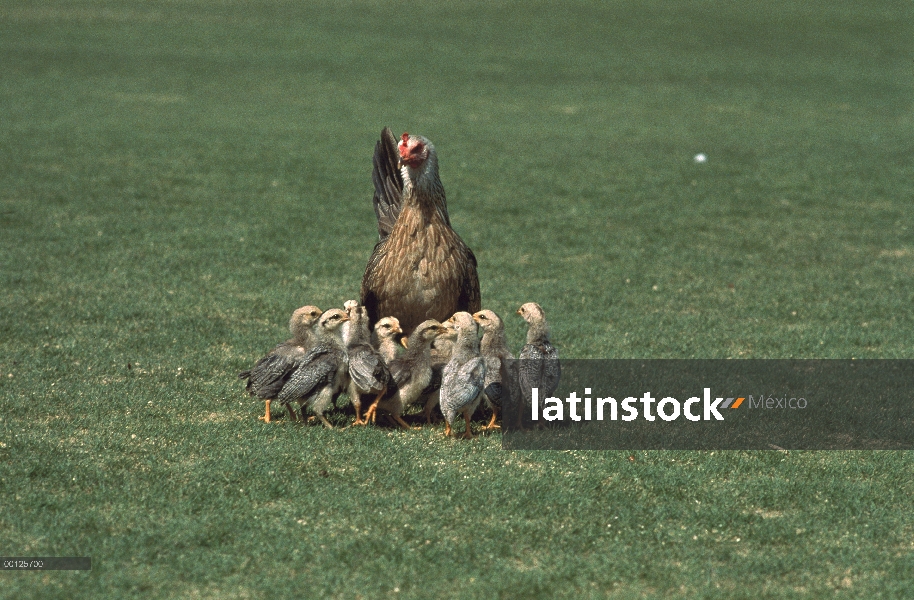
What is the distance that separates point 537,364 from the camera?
30.0 feet

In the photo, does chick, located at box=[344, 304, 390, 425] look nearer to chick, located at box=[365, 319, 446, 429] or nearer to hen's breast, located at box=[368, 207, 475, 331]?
chick, located at box=[365, 319, 446, 429]

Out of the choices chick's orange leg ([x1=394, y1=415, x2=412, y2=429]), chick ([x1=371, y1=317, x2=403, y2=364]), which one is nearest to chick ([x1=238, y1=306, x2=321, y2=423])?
chick ([x1=371, y1=317, x2=403, y2=364])

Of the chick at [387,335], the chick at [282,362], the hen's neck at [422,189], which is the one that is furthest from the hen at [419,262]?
the chick at [282,362]

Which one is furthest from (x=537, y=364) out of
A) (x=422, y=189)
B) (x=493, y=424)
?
(x=422, y=189)

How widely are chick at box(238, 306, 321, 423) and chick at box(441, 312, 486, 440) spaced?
3.85 feet

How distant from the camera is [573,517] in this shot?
24.1ft

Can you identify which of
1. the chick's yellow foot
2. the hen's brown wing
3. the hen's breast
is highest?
the hen's brown wing

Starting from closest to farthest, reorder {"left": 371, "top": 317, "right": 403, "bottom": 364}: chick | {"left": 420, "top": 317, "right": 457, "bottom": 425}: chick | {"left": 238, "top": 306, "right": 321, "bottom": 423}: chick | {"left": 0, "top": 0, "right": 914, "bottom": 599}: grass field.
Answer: {"left": 0, "top": 0, "right": 914, "bottom": 599}: grass field, {"left": 238, "top": 306, "right": 321, "bottom": 423}: chick, {"left": 420, "top": 317, "right": 457, "bottom": 425}: chick, {"left": 371, "top": 317, "right": 403, "bottom": 364}: chick

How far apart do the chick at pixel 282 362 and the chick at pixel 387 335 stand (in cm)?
52

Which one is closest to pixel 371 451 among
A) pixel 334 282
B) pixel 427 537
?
pixel 427 537

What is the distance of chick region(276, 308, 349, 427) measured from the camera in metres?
8.73

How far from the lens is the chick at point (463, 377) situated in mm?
8578

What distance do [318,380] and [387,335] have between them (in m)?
0.95

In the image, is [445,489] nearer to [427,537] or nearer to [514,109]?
[427,537]
